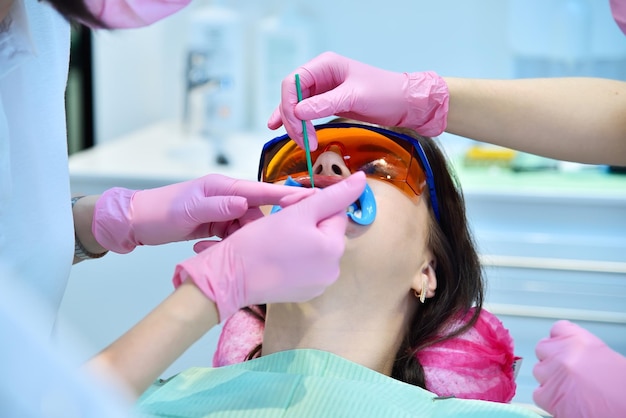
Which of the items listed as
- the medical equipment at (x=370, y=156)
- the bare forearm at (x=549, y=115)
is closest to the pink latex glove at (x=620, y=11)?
the bare forearm at (x=549, y=115)

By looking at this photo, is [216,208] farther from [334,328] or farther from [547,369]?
[547,369]

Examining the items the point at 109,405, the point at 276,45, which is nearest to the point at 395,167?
the point at 109,405

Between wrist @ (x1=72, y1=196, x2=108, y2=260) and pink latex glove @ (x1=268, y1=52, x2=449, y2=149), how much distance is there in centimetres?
41

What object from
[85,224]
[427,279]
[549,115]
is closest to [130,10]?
[85,224]

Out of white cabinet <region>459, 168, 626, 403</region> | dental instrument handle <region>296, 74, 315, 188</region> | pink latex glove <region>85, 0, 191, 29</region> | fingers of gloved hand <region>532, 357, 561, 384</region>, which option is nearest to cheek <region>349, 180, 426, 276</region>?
dental instrument handle <region>296, 74, 315, 188</region>

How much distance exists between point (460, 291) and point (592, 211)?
995mm

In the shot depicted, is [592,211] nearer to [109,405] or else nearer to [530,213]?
[530,213]

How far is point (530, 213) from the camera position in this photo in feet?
8.14

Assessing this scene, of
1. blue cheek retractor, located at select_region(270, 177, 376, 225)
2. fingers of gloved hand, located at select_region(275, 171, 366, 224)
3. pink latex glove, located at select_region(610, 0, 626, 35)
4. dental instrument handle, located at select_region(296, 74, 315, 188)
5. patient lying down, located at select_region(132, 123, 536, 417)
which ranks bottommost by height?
patient lying down, located at select_region(132, 123, 536, 417)

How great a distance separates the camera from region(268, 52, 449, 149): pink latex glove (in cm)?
156

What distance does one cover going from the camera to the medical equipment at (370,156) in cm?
152

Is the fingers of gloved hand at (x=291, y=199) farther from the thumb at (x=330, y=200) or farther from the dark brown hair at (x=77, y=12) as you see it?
the dark brown hair at (x=77, y=12)

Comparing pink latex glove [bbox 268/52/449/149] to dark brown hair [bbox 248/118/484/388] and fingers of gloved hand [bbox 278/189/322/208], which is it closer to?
dark brown hair [bbox 248/118/484/388]

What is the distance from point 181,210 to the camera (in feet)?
4.67
